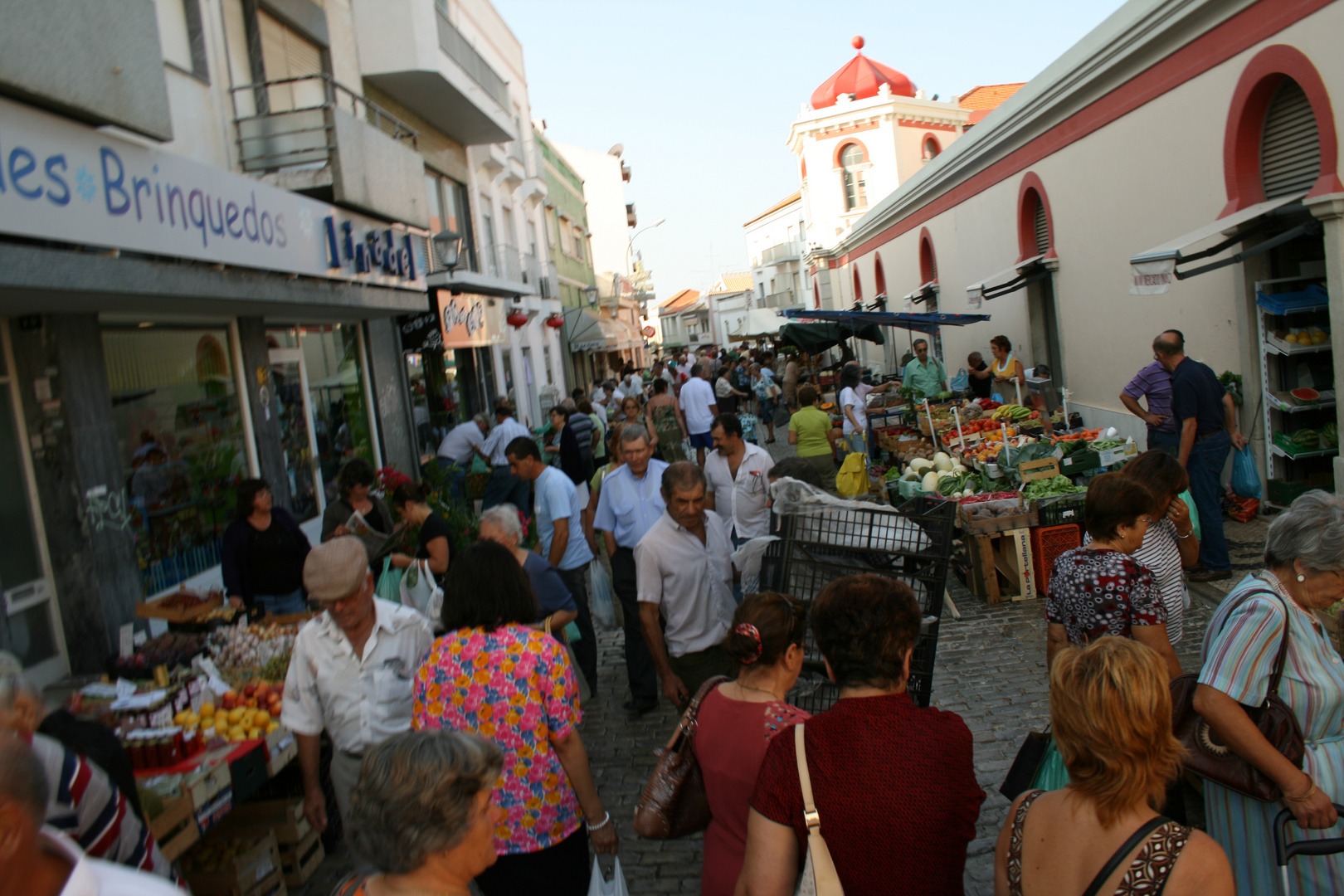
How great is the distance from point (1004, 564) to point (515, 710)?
5719mm

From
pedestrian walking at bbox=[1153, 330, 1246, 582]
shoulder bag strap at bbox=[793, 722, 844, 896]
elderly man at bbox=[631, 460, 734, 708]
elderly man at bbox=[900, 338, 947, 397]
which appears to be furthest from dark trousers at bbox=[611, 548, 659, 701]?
elderly man at bbox=[900, 338, 947, 397]

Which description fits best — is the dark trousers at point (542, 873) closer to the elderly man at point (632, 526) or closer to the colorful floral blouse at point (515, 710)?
the colorful floral blouse at point (515, 710)

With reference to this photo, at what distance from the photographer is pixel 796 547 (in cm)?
459

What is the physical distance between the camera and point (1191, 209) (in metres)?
9.79

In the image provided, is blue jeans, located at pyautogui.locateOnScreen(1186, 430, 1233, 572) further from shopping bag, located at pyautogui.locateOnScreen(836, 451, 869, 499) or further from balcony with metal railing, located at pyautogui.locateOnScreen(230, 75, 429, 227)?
balcony with metal railing, located at pyautogui.locateOnScreen(230, 75, 429, 227)

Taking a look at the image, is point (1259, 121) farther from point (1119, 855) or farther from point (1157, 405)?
point (1119, 855)

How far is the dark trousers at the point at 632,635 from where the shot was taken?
19.6ft

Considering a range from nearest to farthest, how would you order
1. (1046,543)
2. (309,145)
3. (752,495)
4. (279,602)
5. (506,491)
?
(752,495)
(279,602)
(1046,543)
(309,145)
(506,491)

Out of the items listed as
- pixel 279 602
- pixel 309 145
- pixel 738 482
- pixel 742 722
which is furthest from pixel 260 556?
pixel 309 145

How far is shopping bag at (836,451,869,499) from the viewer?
9.36m

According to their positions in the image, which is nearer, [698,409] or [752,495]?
[752,495]

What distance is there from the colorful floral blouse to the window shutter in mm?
8293

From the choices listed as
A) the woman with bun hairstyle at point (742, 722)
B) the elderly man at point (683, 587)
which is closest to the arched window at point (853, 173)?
the elderly man at point (683, 587)

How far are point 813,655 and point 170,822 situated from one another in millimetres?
2697
